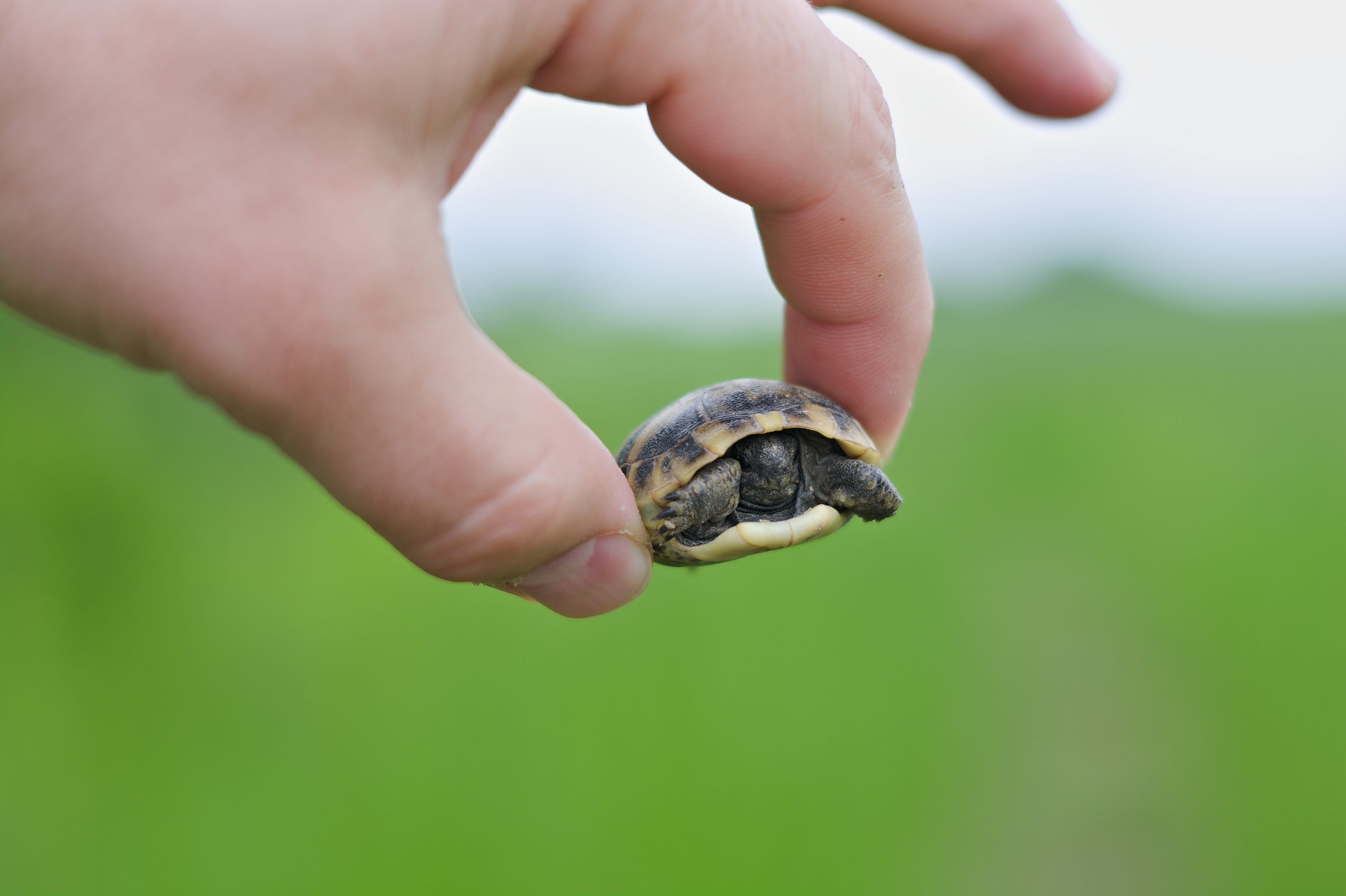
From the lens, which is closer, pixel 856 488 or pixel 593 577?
pixel 593 577

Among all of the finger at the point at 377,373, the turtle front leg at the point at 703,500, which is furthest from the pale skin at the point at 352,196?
the turtle front leg at the point at 703,500

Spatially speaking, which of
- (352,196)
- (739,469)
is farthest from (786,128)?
(739,469)

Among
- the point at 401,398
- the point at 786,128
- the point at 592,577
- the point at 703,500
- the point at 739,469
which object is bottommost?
the point at 592,577

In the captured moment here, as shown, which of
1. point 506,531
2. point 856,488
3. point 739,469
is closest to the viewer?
point 506,531

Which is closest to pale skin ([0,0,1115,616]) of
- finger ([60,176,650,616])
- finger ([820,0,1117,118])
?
finger ([60,176,650,616])

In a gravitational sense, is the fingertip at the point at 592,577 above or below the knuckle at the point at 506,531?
below

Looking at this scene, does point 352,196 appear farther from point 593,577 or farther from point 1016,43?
point 1016,43

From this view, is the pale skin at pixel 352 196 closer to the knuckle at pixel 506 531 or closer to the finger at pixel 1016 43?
the knuckle at pixel 506 531
